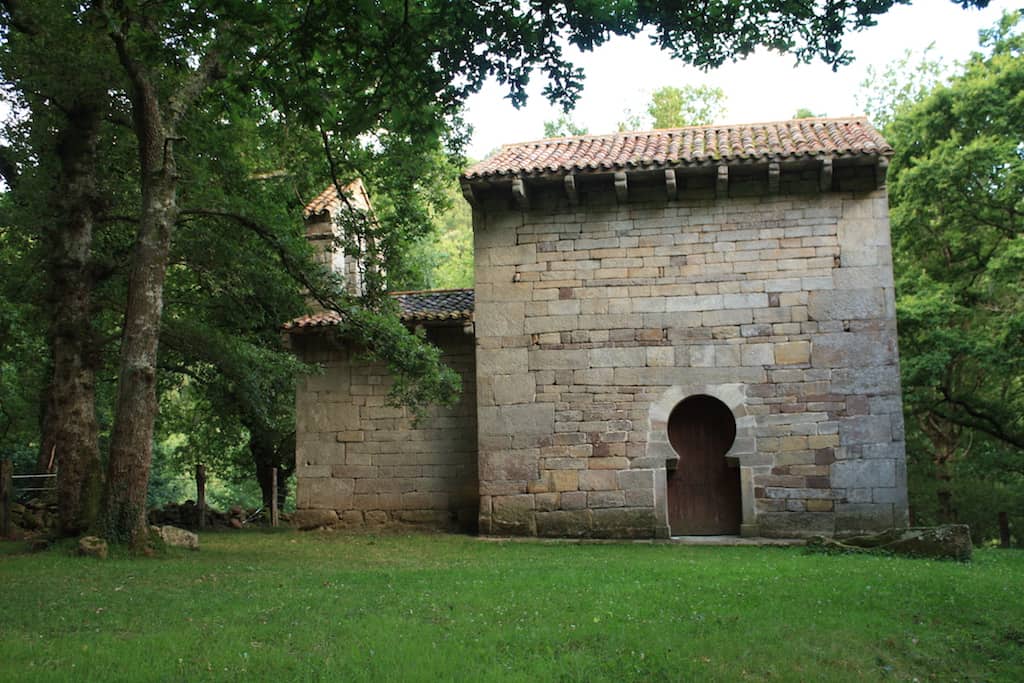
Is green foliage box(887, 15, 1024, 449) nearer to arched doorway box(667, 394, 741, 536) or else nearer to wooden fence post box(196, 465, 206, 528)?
arched doorway box(667, 394, 741, 536)

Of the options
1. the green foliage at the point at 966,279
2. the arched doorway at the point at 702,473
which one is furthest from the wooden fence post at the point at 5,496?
the green foliage at the point at 966,279

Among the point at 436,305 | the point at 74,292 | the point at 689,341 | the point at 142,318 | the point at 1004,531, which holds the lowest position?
the point at 1004,531

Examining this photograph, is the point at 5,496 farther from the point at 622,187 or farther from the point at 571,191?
the point at 622,187

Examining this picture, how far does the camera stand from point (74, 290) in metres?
13.0

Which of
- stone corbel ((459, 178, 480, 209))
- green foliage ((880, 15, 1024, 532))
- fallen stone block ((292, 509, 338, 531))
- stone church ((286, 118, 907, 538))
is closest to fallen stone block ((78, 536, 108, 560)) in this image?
stone church ((286, 118, 907, 538))

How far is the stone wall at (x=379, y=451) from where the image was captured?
15391 mm

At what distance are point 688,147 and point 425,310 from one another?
16.8 feet

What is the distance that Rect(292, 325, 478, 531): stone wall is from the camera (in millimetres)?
15391

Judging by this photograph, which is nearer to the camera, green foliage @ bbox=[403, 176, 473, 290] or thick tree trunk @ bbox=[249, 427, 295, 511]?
thick tree trunk @ bbox=[249, 427, 295, 511]

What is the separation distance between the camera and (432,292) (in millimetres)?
17031

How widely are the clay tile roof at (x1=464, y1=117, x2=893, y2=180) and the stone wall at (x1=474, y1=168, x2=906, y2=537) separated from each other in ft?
1.70

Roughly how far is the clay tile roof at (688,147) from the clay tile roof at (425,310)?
96.5 inches

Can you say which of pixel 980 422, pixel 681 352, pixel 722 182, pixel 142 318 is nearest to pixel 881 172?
pixel 722 182

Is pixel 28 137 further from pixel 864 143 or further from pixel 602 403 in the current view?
pixel 864 143
